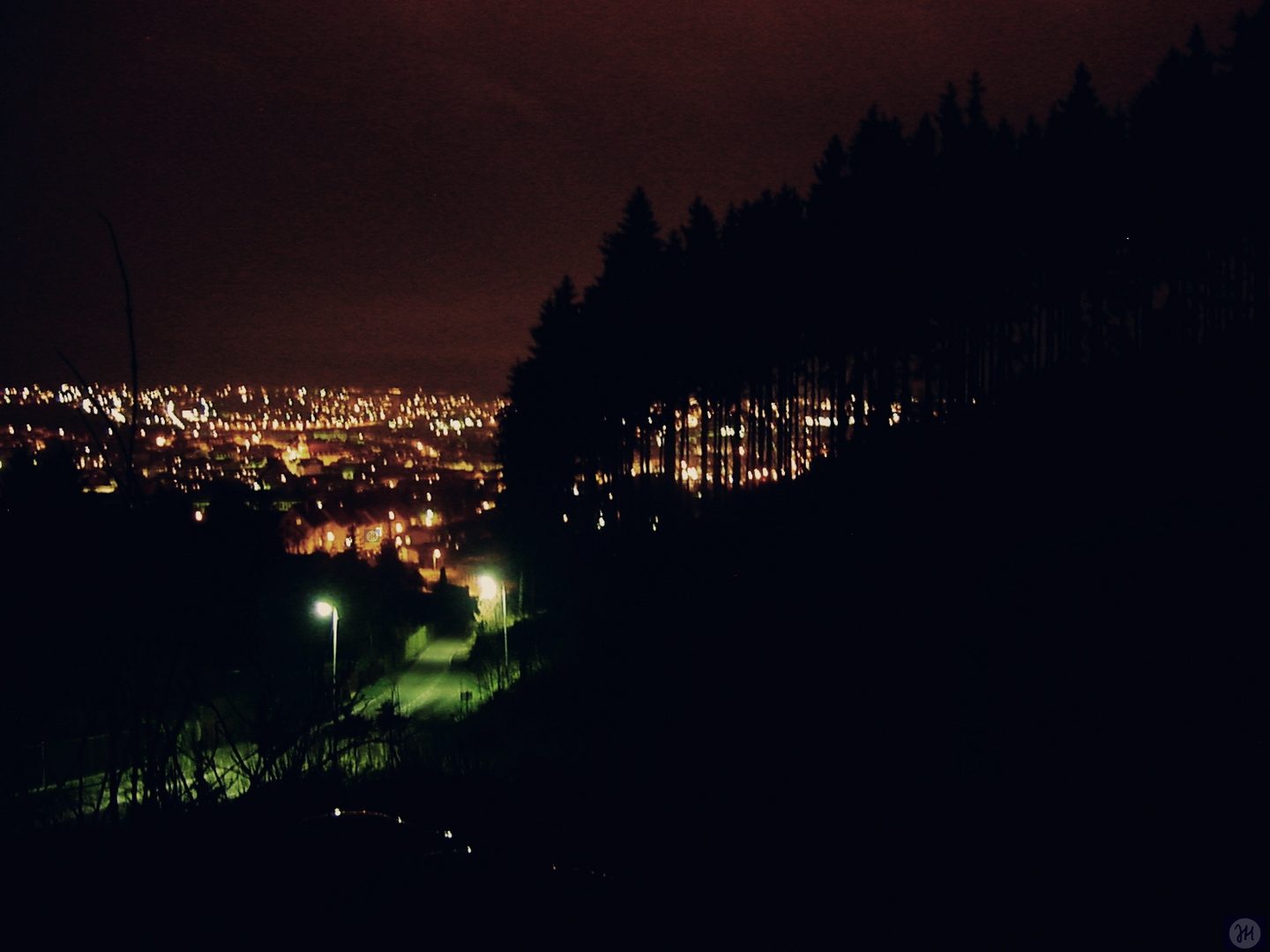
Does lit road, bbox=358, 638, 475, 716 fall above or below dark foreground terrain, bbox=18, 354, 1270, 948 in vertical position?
below

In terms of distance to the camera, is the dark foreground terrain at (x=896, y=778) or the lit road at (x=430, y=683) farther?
the lit road at (x=430, y=683)

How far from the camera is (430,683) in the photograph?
113 feet

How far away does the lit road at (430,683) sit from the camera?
92.0 feet

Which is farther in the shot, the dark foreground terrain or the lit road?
the lit road

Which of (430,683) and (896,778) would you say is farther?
(430,683)

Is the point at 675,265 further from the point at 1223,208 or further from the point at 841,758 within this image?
the point at 841,758

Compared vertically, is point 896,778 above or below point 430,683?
above

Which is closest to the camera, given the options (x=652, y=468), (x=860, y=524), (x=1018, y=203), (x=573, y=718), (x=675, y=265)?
(x=860, y=524)

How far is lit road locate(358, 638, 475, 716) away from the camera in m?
28.0

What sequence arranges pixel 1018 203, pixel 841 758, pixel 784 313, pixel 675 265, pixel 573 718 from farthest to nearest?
pixel 675 265 < pixel 784 313 < pixel 1018 203 < pixel 573 718 < pixel 841 758

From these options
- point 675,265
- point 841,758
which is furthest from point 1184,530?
point 675,265

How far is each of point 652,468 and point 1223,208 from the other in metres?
27.3

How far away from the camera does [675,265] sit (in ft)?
117

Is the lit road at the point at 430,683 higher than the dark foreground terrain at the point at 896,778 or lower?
lower
